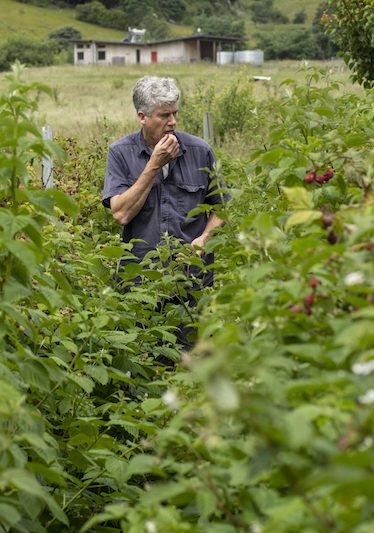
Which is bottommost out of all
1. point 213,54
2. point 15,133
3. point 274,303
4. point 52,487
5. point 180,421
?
point 213,54

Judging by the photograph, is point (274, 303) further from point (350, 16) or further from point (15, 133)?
point (350, 16)

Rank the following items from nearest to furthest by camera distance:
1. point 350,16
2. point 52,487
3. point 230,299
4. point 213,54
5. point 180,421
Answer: point 180,421 < point 230,299 < point 52,487 < point 350,16 < point 213,54

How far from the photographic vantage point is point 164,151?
5938mm

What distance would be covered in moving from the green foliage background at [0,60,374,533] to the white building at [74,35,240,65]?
9550 centimetres

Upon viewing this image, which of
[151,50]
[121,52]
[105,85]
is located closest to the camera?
[105,85]

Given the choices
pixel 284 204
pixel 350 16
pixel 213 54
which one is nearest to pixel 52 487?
pixel 284 204

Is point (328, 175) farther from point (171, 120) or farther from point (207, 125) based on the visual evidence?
point (207, 125)

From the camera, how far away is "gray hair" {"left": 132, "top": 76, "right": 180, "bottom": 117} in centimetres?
612

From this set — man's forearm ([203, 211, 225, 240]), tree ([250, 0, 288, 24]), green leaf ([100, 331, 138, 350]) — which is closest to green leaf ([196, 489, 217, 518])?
green leaf ([100, 331, 138, 350])

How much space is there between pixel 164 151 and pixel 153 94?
40 cm

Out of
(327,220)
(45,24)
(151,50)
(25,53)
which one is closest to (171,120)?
(327,220)

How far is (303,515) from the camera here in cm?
189

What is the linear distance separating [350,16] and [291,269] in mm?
8624

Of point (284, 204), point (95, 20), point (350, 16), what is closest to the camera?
point (284, 204)
